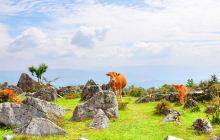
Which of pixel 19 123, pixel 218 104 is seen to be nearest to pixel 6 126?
pixel 19 123

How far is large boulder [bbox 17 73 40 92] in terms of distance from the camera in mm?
59844

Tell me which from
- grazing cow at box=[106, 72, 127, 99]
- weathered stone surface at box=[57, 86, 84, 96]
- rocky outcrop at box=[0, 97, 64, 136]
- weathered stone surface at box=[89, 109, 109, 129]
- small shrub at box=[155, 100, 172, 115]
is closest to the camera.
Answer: weathered stone surface at box=[89, 109, 109, 129]

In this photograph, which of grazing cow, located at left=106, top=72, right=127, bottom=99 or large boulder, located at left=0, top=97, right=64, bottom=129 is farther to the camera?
grazing cow, located at left=106, top=72, right=127, bottom=99

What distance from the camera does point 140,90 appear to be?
5562 cm

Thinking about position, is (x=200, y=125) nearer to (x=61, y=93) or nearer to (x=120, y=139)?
(x=120, y=139)

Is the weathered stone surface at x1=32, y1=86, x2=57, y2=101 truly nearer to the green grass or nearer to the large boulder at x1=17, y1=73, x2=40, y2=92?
the large boulder at x1=17, y1=73, x2=40, y2=92

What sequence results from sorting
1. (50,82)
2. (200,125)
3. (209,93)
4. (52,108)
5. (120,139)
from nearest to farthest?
(120,139) → (200,125) → (52,108) → (209,93) → (50,82)

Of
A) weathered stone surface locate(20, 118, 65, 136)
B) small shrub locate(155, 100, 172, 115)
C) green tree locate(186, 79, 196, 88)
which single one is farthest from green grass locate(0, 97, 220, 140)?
green tree locate(186, 79, 196, 88)

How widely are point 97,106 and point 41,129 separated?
7.72 m

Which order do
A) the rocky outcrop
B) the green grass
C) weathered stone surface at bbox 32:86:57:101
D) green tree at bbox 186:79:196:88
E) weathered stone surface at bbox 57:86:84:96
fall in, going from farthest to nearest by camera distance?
green tree at bbox 186:79:196:88 → weathered stone surface at bbox 57:86:84:96 → weathered stone surface at bbox 32:86:57:101 → the rocky outcrop → the green grass

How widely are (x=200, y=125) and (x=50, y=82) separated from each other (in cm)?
3532

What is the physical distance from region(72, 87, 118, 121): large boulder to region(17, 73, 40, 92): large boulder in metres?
27.6

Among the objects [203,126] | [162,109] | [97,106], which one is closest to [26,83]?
[97,106]

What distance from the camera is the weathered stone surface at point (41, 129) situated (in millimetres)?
25750
